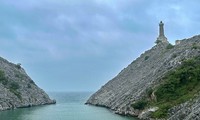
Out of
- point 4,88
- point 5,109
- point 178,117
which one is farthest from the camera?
point 4,88

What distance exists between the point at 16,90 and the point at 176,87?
84231mm

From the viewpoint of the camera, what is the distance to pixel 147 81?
11888 cm

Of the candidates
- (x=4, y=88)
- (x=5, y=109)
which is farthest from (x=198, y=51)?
(x=4, y=88)

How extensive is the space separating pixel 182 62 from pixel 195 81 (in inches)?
479

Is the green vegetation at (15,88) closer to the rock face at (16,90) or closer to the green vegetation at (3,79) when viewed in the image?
the rock face at (16,90)

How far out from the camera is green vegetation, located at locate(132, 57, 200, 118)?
3563 inches

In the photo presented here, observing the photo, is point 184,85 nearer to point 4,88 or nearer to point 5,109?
point 5,109

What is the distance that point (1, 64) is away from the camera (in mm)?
181500

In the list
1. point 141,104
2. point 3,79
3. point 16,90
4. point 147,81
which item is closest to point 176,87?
point 141,104

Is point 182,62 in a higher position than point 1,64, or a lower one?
lower

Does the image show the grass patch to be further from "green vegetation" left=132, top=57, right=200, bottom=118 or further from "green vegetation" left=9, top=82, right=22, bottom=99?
"green vegetation" left=9, top=82, right=22, bottom=99

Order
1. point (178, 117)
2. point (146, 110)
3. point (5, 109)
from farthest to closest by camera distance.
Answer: point (5, 109) → point (146, 110) → point (178, 117)

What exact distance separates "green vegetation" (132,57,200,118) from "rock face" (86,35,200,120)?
3915 mm

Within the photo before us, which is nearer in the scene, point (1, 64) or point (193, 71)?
point (193, 71)
